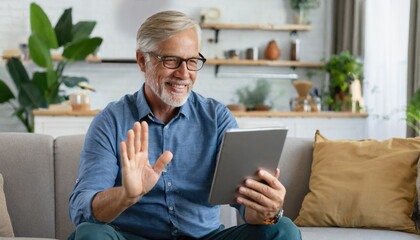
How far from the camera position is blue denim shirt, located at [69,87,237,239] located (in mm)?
2096

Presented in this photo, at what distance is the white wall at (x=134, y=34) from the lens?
7.14m

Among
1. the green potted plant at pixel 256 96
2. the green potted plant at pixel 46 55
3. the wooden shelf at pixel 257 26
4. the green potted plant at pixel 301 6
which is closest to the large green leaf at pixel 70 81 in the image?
the green potted plant at pixel 46 55

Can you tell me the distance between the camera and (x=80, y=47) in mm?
5441

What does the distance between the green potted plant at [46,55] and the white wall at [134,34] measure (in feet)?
3.85

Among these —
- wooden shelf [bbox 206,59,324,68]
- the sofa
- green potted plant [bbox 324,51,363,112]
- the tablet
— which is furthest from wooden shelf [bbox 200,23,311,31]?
the tablet

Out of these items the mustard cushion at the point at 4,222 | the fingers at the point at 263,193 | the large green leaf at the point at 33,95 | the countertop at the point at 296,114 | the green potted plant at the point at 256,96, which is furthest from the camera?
the green potted plant at the point at 256,96

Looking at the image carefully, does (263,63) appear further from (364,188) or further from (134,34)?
(364,188)

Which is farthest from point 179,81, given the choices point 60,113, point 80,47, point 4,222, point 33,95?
point 33,95

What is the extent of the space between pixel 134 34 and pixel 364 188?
502cm

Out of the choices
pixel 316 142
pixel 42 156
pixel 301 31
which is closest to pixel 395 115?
pixel 301 31

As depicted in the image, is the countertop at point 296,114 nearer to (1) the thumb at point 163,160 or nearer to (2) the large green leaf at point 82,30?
(2) the large green leaf at point 82,30

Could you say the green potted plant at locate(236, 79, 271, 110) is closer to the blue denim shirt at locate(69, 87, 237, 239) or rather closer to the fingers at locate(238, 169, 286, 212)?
the blue denim shirt at locate(69, 87, 237, 239)

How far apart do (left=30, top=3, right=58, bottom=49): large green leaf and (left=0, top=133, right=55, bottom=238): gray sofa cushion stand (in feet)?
9.39

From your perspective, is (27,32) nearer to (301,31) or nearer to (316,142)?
(301,31)
